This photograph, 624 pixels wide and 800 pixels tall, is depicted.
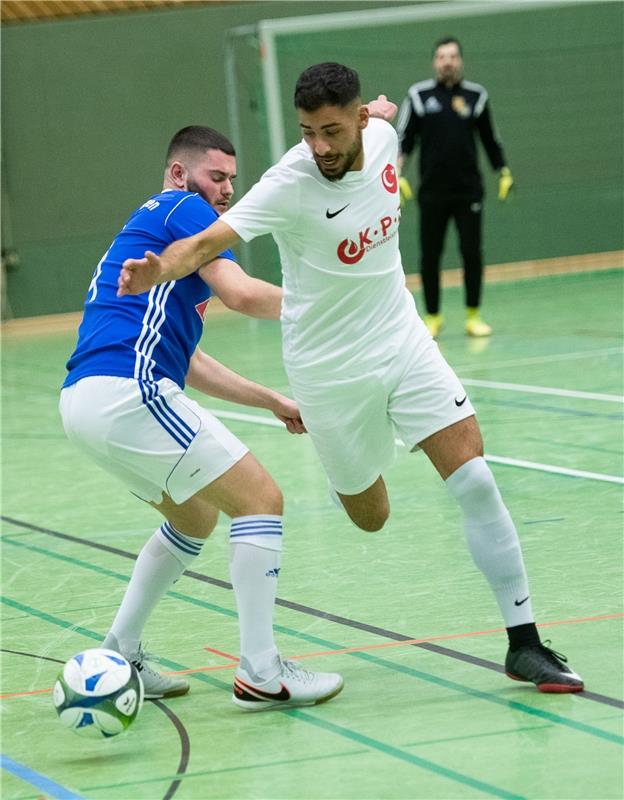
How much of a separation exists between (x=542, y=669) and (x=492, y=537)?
1.42ft

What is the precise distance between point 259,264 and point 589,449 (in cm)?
1227

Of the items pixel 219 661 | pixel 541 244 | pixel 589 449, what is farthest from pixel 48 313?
pixel 219 661

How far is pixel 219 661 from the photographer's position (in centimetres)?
532

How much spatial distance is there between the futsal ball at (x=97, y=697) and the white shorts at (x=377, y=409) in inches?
40.9

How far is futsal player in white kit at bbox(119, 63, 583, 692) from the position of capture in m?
4.61

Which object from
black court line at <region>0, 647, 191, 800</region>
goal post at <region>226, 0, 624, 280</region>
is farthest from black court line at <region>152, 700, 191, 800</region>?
goal post at <region>226, 0, 624, 280</region>

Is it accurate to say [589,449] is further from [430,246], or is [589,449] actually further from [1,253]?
[1,253]

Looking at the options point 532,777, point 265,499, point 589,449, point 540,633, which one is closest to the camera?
point 532,777

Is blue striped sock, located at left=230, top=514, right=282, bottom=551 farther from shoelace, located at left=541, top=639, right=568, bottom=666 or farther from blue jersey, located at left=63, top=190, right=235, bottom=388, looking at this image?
shoelace, located at left=541, top=639, right=568, bottom=666

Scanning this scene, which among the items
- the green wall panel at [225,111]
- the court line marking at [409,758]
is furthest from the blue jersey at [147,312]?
the green wall panel at [225,111]

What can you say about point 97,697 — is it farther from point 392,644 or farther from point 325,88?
point 325,88

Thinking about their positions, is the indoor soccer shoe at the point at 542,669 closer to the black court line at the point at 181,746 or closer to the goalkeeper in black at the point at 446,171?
the black court line at the point at 181,746

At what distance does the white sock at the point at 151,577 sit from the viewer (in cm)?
492

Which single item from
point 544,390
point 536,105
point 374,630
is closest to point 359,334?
point 374,630
